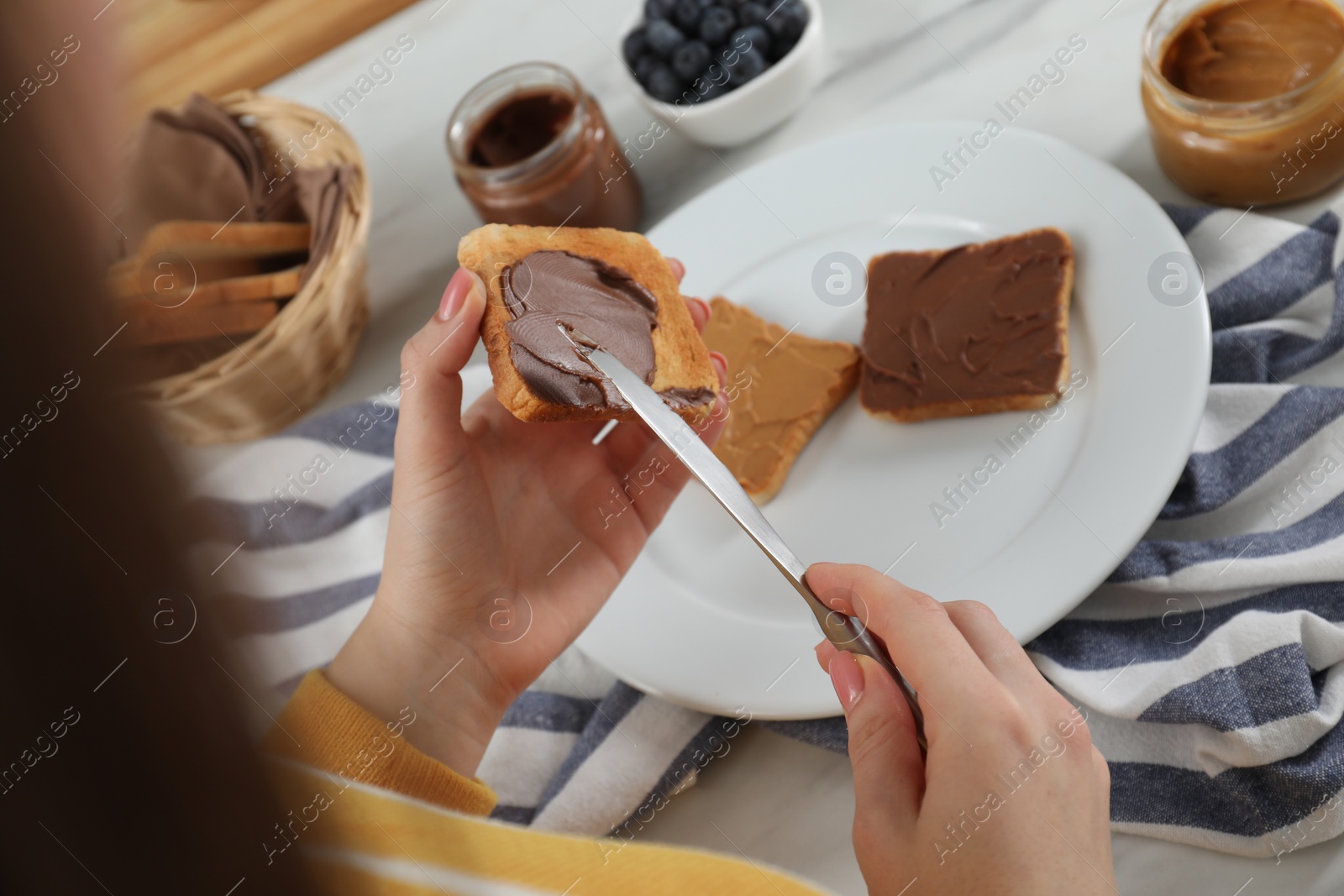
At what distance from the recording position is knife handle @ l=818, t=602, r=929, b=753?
0.80 meters

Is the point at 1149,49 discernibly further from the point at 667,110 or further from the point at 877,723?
the point at 877,723

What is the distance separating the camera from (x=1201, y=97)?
1.26m

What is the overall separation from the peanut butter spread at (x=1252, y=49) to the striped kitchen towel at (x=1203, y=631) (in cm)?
16

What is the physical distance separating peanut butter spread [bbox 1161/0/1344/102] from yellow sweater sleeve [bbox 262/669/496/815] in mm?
1172

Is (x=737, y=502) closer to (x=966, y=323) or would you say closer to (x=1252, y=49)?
(x=966, y=323)

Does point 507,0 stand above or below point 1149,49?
above

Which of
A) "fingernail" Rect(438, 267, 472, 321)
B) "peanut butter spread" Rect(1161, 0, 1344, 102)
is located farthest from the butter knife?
"peanut butter spread" Rect(1161, 0, 1344, 102)

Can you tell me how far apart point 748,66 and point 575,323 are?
2.33 feet

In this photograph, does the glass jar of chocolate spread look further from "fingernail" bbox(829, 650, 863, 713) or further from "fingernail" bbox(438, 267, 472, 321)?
"fingernail" bbox(829, 650, 863, 713)

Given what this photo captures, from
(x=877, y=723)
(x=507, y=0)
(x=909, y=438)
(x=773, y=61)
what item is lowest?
(x=909, y=438)

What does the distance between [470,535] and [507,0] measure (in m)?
1.40

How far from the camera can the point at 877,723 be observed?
0.80m

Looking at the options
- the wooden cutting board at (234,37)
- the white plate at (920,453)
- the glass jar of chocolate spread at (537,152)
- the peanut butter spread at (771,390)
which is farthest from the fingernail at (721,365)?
the wooden cutting board at (234,37)

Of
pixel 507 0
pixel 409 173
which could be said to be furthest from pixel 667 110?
pixel 507 0
